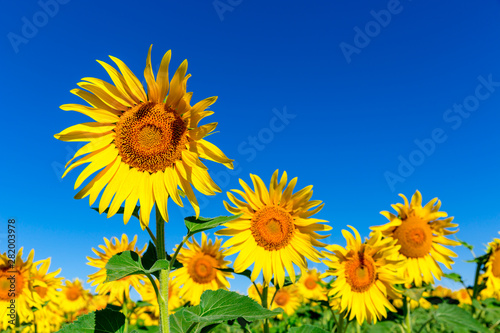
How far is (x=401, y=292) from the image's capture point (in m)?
5.99

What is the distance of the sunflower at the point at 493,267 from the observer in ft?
24.4

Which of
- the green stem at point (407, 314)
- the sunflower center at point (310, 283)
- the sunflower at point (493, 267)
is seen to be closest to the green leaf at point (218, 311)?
the green stem at point (407, 314)

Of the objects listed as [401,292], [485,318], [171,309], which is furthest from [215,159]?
[485,318]

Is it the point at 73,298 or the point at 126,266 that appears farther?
the point at 73,298

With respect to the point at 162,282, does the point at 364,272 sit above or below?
above

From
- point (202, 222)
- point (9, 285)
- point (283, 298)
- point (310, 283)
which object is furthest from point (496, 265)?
point (9, 285)

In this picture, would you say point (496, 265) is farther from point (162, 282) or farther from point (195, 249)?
point (162, 282)

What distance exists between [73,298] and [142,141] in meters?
7.60

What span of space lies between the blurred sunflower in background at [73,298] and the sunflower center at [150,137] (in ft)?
23.3

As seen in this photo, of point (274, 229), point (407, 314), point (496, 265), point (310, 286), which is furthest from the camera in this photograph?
point (310, 286)

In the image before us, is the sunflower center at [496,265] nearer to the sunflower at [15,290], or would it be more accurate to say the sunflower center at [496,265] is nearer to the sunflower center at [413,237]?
the sunflower center at [413,237]

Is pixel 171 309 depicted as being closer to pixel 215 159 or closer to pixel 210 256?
pixel 210 256

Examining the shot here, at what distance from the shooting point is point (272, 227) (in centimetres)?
523

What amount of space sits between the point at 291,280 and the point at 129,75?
3055mm
